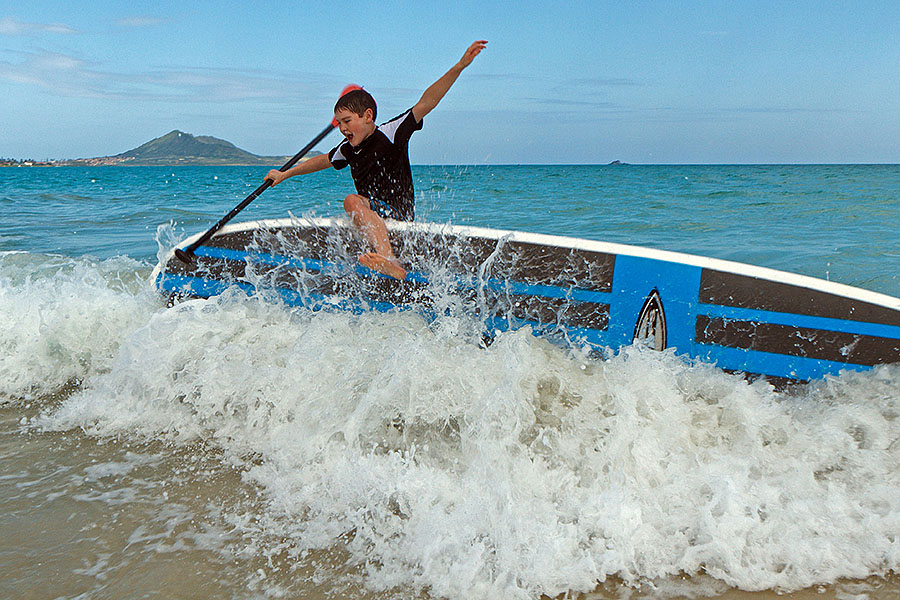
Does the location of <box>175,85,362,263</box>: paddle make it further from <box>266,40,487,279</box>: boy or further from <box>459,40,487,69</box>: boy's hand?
<box>459,40,487,69</box>: boy's hand

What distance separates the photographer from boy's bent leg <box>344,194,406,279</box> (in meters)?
3.25

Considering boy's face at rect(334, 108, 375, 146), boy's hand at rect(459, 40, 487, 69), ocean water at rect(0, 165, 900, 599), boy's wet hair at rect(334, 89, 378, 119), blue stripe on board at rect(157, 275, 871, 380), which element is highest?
boy's hand at rect(459, 40, 487, 69)

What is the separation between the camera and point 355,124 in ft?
11.0

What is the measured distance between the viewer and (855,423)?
8.24ft

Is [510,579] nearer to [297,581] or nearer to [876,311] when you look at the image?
[297,581]

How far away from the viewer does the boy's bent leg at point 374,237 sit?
325cm

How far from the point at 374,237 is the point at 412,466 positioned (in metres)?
1.31

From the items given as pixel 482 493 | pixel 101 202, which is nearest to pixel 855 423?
pixel 482 493

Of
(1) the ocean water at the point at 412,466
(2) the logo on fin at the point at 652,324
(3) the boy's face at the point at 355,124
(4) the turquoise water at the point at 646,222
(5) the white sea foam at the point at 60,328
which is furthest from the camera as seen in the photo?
(4) the turquoise water at the point at 646,222

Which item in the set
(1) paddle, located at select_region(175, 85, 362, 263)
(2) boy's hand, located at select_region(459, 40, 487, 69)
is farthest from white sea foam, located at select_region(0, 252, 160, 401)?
(2) boy's hand, located at select_region(459, 40, 487, 69)

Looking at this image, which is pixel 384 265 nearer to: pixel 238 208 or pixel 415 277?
pixel 415 277

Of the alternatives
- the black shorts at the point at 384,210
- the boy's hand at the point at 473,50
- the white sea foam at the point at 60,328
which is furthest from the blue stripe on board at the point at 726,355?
the white sea foam at the point at 60,328

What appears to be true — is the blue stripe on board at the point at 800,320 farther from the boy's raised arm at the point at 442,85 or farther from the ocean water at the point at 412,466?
the boy's raised arm at the point at 442,85

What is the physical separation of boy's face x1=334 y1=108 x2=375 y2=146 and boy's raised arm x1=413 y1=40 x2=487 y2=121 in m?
0.26
